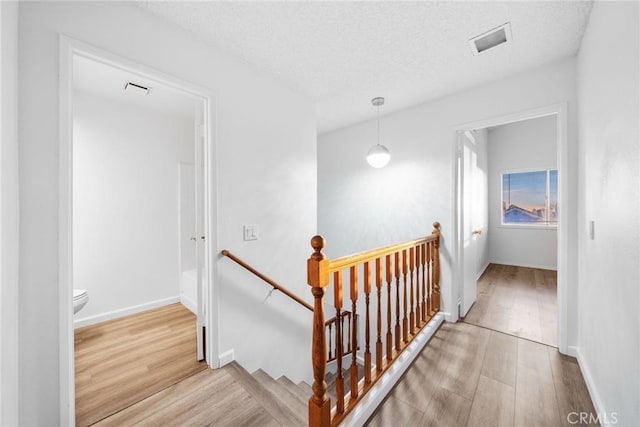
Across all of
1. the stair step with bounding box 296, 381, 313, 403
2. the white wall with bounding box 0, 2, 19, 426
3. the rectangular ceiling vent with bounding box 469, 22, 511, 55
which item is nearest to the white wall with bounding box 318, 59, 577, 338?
the rectangular ceiling vent with bounding box 469, 22, 511, 55

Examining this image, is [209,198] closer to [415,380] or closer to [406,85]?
[415,380]

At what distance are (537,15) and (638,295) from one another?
167 cm

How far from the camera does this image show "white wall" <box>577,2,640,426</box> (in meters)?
1.01

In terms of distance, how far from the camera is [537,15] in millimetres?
1576

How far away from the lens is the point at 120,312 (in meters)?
2.82

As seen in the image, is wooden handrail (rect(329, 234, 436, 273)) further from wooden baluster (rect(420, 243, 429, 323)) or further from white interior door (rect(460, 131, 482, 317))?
white interior door (rect(460, 131, 482, 317))

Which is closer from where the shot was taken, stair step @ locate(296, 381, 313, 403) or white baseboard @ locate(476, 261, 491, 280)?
stair step @ locate(296, 381, 313, 403)

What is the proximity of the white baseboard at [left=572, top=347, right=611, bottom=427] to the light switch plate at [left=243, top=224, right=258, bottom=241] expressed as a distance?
233 cm

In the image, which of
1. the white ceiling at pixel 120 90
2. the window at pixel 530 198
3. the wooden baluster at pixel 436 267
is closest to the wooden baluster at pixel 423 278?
the wooden baluster at pixel 436 267

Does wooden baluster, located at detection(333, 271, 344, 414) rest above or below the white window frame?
below

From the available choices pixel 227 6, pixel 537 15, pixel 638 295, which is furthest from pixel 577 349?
pixel 227 6

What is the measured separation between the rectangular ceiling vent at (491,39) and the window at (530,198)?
4.14 meters

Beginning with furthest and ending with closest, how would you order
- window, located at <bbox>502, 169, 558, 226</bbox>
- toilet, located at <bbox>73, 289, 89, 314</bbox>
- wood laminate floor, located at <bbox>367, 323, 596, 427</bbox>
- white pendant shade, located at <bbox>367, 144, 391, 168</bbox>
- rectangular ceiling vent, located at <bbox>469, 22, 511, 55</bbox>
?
window, located at <bbox>502, 169, 558, 226</bbox> < white pendant shade, located at <bbox>367, 144, 391, 168</bbox> < toilet, located at <bbox>73, 289, 89, 314</bbox> < rectangular ceiling vent, located at <bbox>469, 22, 511, 55</bbox> < wood laminate floor, located at <bbox>367, 323, 596, 427</bbox>

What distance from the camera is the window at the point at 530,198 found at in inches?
189
